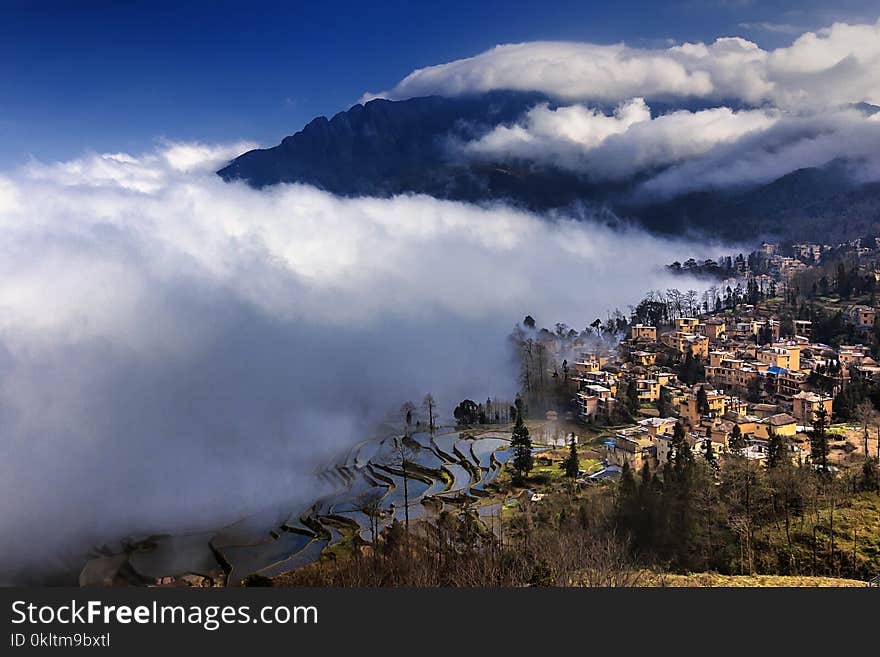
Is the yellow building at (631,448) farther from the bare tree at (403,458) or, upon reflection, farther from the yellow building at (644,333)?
the yellow building at (644,333)

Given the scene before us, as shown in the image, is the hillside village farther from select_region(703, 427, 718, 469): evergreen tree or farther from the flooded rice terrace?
the flooded rice terrace

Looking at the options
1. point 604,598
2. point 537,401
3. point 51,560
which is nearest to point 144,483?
point 51,560

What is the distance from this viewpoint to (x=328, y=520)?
12344mm

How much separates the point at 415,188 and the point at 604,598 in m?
23.4

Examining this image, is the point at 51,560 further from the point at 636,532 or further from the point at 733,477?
the point at 733,477

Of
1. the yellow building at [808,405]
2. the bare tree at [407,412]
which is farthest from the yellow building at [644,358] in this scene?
the bare tree at [407,412]

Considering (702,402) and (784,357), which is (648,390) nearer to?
(702,402)

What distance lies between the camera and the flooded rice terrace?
34.5ft

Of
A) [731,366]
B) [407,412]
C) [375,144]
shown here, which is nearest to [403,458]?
[407,412]

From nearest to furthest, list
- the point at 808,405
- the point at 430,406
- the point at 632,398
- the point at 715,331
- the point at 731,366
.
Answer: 1. the point at 808,405
2. the point at 632,398
3. the point at 731,366
4. the point at 430,406
5. the point at 715,331

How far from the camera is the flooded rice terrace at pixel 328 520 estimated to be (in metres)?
10.5

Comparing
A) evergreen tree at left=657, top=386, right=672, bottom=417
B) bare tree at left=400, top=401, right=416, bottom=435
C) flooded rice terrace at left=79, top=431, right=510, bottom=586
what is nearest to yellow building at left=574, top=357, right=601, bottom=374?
evergreen tree at left=657, top=386, right=672, bottom=417

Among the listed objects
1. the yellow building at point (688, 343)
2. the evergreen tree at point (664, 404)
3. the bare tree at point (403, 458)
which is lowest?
the bare tree at point (403, 458)

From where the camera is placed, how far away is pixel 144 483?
14.3m
